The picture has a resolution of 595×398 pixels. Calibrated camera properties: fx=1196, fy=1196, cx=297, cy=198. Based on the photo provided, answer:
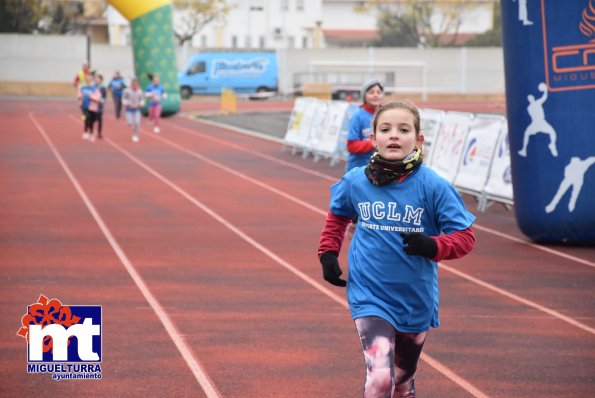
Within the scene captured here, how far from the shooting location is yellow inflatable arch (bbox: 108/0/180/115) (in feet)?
135

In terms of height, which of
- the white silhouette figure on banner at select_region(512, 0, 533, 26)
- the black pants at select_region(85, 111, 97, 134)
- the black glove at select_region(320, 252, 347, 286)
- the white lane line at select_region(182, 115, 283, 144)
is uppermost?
the white silhouette figure on banner at select_region(512, 0, 533, 26)

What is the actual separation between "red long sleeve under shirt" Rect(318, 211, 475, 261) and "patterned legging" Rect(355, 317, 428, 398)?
39 centimetres

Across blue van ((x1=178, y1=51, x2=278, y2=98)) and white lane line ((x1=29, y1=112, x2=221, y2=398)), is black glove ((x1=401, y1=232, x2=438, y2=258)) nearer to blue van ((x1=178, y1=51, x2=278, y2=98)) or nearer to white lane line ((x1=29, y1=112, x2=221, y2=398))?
white lane line ((x1=29, y1=112, x2=221, y2=398))

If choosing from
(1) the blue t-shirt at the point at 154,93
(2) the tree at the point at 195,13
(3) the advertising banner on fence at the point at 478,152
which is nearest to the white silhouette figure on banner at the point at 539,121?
(3) the advertising banner on fence at the point at 478,152

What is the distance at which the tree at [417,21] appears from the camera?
89.3 metres

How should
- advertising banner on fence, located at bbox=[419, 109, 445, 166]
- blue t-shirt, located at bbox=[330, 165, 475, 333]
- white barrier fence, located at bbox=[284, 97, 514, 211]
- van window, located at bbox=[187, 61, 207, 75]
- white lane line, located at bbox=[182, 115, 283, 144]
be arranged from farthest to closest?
van window, located at bbox=[187, 61, 207, 75] < white lane line, located at bbox=[182, 115, 283, 144] < advertising banner on fence, located at bbox=[419, 109, 445, 166] < white barrier fence, located at bbox=[284, 97, 514, 211] < blue t-shirt, located at bbox=[330, 165, 475, 333]

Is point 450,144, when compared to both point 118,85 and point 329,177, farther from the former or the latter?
point 118,85

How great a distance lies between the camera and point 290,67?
64.2 m

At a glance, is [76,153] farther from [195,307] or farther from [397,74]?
[397,74]

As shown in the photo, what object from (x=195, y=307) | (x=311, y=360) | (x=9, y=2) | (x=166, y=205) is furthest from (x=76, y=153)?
(x=9, y=2)

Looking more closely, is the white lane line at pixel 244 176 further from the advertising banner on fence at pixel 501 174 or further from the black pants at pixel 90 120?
the advertising banner on fence at pixel 501 174

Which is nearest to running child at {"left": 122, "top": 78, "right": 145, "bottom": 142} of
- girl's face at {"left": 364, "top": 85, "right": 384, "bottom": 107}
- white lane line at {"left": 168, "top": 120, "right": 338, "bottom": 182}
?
white lane line at {"left": 168, "top": 120, "right": 338, "bottom": 182}

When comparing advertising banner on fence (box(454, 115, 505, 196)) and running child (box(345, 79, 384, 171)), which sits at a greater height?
running child (box(345, 79, 384, 171))

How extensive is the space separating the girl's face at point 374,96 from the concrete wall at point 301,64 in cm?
4985
